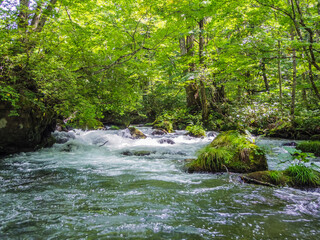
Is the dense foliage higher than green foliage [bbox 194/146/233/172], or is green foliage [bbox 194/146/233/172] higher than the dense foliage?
the dense foliage

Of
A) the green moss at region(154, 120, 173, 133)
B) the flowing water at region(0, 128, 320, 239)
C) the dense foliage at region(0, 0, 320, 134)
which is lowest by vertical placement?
the flowing water at region(0, 128, 320, 239)

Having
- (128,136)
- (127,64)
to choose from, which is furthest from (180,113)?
(127,64)

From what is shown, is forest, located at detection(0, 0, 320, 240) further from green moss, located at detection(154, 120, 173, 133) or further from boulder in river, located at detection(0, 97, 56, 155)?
green moss, located at detection(154, 120, 173, 133)

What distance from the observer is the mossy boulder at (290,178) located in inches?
157

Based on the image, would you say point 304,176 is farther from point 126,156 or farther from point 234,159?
point 126,156

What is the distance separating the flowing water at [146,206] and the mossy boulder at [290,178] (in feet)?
0.69

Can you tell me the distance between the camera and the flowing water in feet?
7.68

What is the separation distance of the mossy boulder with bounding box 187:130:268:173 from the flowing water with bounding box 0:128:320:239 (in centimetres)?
35

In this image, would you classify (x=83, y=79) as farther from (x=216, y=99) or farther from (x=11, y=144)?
(x=216, y=99)

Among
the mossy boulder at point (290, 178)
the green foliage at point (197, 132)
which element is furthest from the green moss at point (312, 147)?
the green foliage at point (197, 132)

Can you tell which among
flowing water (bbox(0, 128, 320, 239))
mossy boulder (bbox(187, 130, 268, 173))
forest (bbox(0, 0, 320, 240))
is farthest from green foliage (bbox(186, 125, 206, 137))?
flowing water (bbox(0, 128, 320, 239))

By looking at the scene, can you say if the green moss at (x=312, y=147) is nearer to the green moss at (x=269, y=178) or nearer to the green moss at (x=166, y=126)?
the green moss at (x=269, y=178)

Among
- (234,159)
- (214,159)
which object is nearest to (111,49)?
(214,159)

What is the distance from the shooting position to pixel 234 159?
5211 mm
